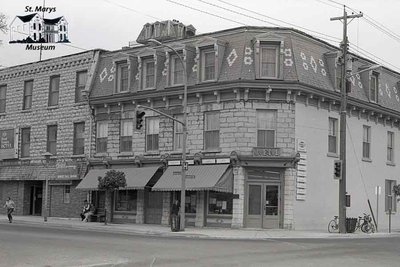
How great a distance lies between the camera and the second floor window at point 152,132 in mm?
35375

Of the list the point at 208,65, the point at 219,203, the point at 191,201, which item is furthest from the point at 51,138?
the point at 219,203

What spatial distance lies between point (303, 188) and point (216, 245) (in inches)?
457

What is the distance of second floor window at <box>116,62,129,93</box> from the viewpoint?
37.1 metres

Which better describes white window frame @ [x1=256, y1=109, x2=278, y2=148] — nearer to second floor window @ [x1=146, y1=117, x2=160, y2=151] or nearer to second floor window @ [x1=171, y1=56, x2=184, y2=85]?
second floor window @ [x1=171, y1=56, x2=184, y2=85]

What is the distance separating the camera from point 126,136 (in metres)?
36.8

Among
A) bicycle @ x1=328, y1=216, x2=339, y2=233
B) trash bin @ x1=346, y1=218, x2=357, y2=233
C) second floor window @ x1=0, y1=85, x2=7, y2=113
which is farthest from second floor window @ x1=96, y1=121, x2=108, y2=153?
trash bin @ x1=346, y1=218, x2=357, y2=233

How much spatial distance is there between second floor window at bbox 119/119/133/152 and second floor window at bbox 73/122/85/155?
354 cm

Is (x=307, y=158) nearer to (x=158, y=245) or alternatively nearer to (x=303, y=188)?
(x=303, y=188)

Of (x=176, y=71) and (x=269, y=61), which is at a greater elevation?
(x=269, y=61)

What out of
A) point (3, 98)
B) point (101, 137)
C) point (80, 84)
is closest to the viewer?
point (101, 137)

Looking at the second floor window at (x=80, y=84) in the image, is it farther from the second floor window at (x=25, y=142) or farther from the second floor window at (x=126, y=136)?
the second floor window at (x=25, y=142)

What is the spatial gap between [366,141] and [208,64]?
12.1 metres

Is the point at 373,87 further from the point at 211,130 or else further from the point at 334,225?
the point at 211,130

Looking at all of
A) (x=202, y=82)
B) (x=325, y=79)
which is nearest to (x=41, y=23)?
(x=202, y=82)
